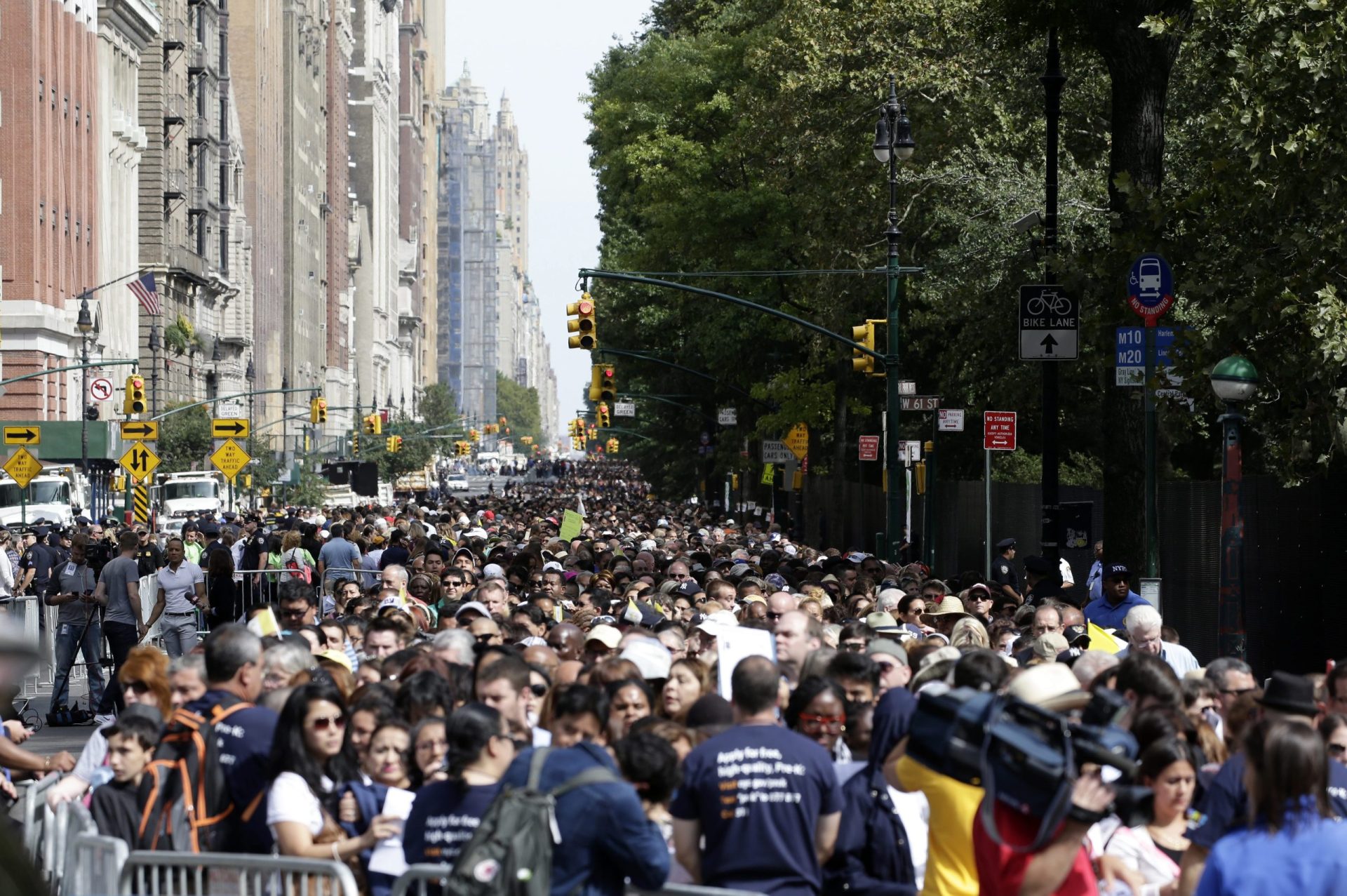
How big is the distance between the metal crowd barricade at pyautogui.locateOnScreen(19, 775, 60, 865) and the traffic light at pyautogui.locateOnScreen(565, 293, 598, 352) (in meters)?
20.9

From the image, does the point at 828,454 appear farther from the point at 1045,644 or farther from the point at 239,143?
the point at 239,143

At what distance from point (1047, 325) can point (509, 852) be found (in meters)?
16.2

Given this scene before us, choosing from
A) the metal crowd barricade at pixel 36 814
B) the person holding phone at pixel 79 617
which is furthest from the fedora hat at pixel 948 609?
the person holding phone at pixel 79 617

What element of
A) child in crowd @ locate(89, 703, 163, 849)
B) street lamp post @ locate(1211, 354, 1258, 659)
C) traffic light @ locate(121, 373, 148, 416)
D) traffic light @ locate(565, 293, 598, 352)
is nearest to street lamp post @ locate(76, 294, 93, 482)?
traffic light @ locate(121, 373, 148, 416)

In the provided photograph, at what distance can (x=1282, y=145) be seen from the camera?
1603 cm

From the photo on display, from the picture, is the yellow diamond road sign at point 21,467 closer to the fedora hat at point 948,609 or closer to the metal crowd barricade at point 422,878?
the fedora hat at point 948,609

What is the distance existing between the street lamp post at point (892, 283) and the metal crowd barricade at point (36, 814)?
65.2ft

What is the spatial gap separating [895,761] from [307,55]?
146640 millimetres

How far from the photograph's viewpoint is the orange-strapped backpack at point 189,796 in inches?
291

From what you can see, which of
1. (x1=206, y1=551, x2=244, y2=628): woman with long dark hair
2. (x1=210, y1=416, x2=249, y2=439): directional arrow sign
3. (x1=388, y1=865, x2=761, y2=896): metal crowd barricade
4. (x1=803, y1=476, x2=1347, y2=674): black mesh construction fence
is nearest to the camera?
(x1=388, y1=865, x2=761, y2=896): metal crowd barricade

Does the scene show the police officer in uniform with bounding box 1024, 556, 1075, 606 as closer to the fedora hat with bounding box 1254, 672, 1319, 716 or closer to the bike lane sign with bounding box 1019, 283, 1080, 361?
the bike lane sign with bounding box 1019, 283, 1080, 361

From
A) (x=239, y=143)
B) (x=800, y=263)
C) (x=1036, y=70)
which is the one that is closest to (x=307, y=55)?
(x=239, y=143)

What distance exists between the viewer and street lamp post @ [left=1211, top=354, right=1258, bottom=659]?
1451 centimetres

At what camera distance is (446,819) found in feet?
21.2
